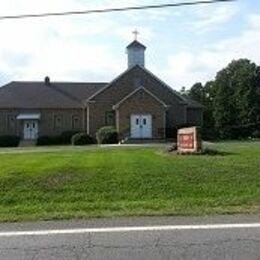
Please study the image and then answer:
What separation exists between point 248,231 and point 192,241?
106 centimetres

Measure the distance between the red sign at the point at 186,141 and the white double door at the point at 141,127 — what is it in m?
32.0

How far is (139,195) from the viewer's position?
49.8 feet

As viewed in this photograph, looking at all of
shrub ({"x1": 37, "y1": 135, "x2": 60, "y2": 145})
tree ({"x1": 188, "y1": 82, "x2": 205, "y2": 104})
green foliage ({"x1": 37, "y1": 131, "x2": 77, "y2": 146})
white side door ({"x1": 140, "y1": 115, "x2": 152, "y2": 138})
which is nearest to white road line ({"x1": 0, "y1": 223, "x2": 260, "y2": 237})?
white side door ({"x1": 140, "y1": 115, "x2": 152, "y2": 138})

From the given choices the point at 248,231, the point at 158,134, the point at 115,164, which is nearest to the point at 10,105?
the point at 158,134

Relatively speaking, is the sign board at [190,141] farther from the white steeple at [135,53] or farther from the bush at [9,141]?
the white steeple at [135,53]

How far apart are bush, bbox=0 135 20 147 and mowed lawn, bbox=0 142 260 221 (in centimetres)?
3888

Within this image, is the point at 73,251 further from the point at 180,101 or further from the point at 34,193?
the point at 180,101

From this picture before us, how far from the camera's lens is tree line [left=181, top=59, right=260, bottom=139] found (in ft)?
256

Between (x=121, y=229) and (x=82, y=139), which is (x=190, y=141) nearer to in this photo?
(x=121, y=229)

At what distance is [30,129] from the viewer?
6562 centimetres

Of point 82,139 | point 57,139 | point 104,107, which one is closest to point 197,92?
point 104,107

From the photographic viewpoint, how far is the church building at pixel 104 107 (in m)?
60.8

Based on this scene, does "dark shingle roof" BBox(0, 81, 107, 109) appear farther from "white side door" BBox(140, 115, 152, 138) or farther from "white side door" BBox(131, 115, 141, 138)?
"white side door" BBox(140, 115, 152, 138)

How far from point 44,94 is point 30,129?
13.1 ft
